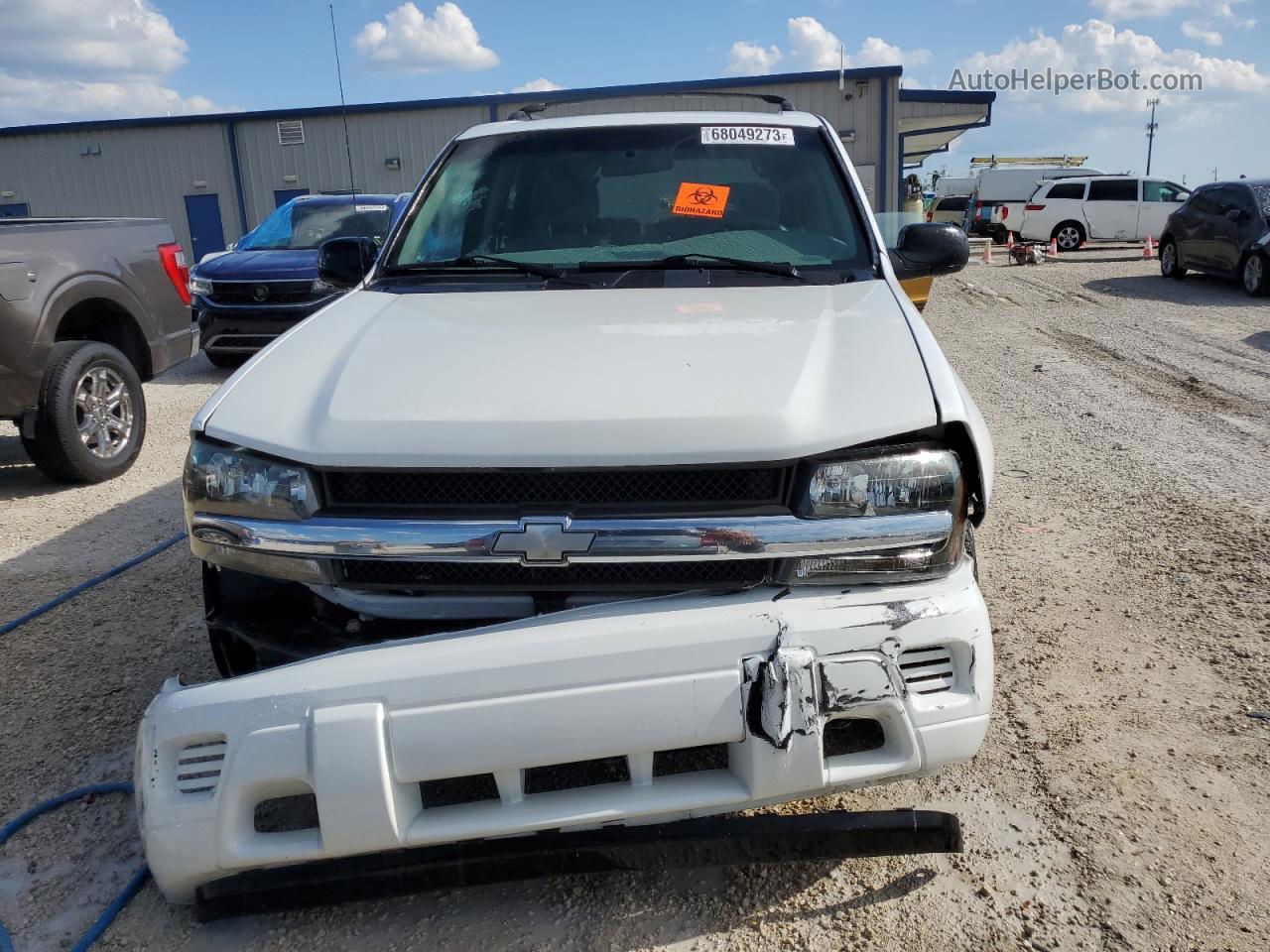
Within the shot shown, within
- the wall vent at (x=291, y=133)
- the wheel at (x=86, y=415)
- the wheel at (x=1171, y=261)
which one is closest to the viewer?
the wheel at (x=86, y=415)

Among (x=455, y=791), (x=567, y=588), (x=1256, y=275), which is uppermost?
(x=567, y=588)

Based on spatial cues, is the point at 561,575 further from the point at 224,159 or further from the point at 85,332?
the point at 224,159

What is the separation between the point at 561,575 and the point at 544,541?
0.37ft

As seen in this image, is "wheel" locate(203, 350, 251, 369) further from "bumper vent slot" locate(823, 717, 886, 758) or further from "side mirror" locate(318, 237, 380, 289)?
"bumper vent slot" locate(823, 717, 886, 758)

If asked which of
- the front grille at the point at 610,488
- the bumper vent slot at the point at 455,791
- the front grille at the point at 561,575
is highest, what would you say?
the front grille at the point at 610,488

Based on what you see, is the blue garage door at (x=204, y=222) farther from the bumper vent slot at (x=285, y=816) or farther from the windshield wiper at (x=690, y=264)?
the bumper vent slot at (x=285, y=816)

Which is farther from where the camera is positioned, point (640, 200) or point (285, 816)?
point (640, 200)

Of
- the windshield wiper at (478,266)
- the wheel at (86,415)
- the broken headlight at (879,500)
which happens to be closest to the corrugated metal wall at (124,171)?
the wheel at (86,415)

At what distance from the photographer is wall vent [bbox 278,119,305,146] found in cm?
2408

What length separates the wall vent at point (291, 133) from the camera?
79.0ft

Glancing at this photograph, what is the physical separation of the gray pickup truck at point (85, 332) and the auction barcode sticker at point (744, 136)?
13.4 ft

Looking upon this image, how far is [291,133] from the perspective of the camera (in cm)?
2423

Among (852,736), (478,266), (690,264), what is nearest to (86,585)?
(478,266)

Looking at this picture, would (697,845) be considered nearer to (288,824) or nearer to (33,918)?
(288,824)
